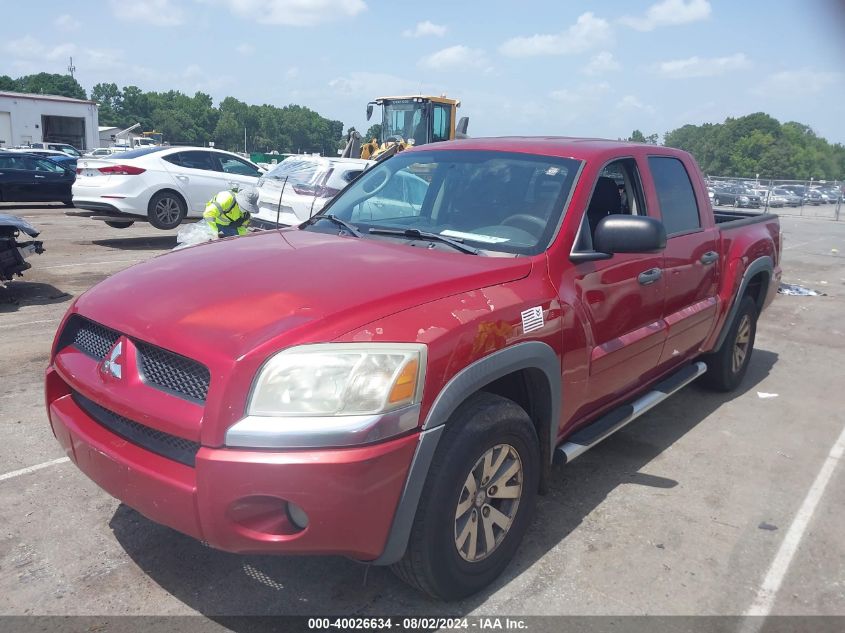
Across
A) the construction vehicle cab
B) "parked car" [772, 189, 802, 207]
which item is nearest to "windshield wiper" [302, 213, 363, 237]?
the construction vehicle cab

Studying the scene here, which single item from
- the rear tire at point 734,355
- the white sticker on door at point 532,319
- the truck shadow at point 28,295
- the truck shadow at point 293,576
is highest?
the white sticker on door at point 532,319

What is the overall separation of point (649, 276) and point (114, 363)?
271 cm

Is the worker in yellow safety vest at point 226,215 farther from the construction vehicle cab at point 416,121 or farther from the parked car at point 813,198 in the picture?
the parked car at point 813,198

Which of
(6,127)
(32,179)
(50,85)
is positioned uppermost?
(50,85)

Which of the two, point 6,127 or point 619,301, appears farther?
point 6,127

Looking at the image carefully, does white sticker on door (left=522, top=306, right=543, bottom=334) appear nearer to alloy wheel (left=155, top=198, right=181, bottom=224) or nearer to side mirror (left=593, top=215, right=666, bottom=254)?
side mirror (left=593, top=215, right=666, bottom=254)

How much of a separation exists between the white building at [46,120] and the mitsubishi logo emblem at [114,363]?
188 feet

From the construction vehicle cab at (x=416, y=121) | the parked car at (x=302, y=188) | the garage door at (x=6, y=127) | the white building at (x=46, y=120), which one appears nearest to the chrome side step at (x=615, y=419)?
the parked car at (x=302, y=188)

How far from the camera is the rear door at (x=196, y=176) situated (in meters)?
12.6

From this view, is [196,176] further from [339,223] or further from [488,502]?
[488,502]

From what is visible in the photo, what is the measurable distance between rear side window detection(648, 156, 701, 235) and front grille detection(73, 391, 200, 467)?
3029 mm

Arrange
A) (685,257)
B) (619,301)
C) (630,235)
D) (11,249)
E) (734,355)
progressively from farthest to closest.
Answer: (11,249)
(734,355)
(685,257)
(619,301)
(630,235)

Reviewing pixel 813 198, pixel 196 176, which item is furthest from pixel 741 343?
pixel 813 198

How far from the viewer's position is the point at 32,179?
17.4 meters
